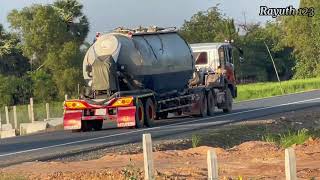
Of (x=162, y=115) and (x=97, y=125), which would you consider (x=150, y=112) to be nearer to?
(x=97, y=125)

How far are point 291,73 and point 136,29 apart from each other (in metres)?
71.7

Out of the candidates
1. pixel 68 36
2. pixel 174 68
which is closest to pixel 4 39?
pixel 68 36

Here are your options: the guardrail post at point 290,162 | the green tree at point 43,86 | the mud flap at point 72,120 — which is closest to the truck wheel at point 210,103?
the mud flap at point 72,120

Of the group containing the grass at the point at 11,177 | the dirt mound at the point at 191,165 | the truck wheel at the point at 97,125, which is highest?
the grass at the point at 11,177

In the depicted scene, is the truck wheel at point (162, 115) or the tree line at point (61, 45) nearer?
the truck wheel at point (162, 115)

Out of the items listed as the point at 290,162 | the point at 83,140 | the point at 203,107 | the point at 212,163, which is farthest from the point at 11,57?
the point at 290,162

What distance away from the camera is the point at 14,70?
6762 cm

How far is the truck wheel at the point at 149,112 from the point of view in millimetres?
28906

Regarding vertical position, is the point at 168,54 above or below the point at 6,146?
above

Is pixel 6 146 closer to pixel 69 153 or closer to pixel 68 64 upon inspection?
pixel 69 153

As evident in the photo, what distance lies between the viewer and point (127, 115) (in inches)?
1092

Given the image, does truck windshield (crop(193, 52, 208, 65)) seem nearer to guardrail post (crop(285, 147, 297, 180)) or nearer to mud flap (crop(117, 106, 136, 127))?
mud flap (crop(117, 106, 136, 127))

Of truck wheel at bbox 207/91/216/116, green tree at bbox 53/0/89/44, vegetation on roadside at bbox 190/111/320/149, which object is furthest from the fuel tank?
green tree at bbox 53/0/89/44

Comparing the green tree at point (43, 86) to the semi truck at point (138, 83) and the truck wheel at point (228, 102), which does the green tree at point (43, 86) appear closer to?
the truck wheel at point (228, 102)
